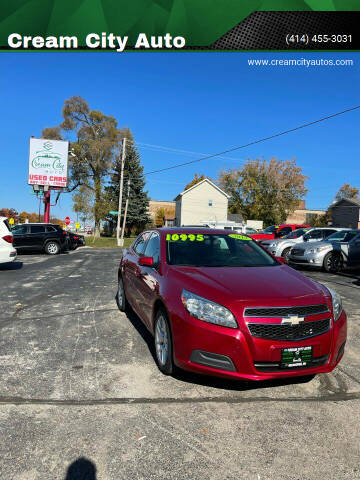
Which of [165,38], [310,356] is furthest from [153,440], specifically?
[165,38]

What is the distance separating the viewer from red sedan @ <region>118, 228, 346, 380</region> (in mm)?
2941

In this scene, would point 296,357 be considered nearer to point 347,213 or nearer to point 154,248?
point 154,248

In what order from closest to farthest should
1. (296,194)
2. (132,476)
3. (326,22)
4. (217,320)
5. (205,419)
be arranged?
(132,476) → (205,419) → (217,320) → (326,22) → (296,194)

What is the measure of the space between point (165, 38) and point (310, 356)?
8.17 m

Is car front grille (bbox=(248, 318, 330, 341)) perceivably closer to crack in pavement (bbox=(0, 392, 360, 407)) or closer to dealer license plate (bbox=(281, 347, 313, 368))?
dealer license plate (bbox=(281, 347, 313, 368))

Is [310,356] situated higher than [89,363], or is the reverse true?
[310,356]

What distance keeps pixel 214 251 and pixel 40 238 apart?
52.3 feet

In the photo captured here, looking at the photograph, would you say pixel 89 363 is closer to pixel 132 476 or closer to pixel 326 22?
pixel 132 476

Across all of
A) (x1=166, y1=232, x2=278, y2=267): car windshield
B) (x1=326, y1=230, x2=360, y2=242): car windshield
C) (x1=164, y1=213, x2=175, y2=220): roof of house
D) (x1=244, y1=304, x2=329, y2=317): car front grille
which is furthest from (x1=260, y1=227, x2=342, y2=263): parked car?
(x1=164, y1=213, x2=175, y2=220): roof of house

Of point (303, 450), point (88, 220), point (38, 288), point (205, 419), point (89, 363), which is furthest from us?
point (88, 220)

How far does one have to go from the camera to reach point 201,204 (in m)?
55.5

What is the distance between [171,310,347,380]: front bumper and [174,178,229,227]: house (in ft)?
169

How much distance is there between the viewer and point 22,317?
5766 mm

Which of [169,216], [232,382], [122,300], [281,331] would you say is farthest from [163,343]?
[169,216]
